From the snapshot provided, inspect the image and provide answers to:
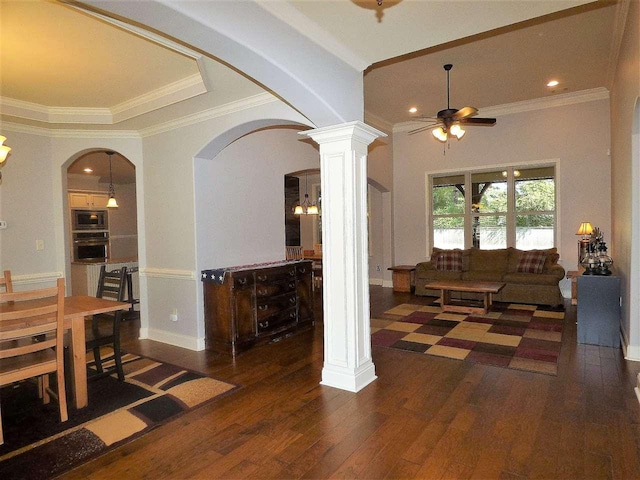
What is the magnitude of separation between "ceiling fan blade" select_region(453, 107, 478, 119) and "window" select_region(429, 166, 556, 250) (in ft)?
9.62

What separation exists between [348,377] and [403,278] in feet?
16.4

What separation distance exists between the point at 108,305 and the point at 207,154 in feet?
6.64

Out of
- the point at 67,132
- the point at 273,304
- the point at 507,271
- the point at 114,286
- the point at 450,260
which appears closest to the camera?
the point at 114,286

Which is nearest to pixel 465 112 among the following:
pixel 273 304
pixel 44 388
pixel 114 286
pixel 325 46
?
pixel 325 46

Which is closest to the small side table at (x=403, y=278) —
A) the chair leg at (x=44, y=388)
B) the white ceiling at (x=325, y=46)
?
the white ceiling at (x=325, y=46)

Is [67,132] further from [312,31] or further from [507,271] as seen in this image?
[507,271]

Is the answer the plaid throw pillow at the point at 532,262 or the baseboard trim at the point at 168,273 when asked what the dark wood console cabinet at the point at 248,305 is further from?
the plaid throw pillow at the point at 532,262

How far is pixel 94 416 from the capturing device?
2.87 m

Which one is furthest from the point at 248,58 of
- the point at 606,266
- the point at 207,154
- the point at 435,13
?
the point at 606,266

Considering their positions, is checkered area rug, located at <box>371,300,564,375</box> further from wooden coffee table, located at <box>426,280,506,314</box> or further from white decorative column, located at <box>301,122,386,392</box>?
white decorative column, located at <box>301,122,386,392</box>

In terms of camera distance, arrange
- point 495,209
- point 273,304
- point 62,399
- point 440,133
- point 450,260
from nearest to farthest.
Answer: point 62,399 < point 273,304 < point 440,133 < point 450,260 < point 495,209

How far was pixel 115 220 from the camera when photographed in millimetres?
10727

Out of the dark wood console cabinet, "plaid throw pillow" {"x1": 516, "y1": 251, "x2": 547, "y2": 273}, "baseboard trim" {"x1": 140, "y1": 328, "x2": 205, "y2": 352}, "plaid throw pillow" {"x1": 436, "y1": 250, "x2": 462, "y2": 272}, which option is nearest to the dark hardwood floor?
the dark wood console cabinet

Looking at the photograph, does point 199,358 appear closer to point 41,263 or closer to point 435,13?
point 41,263
